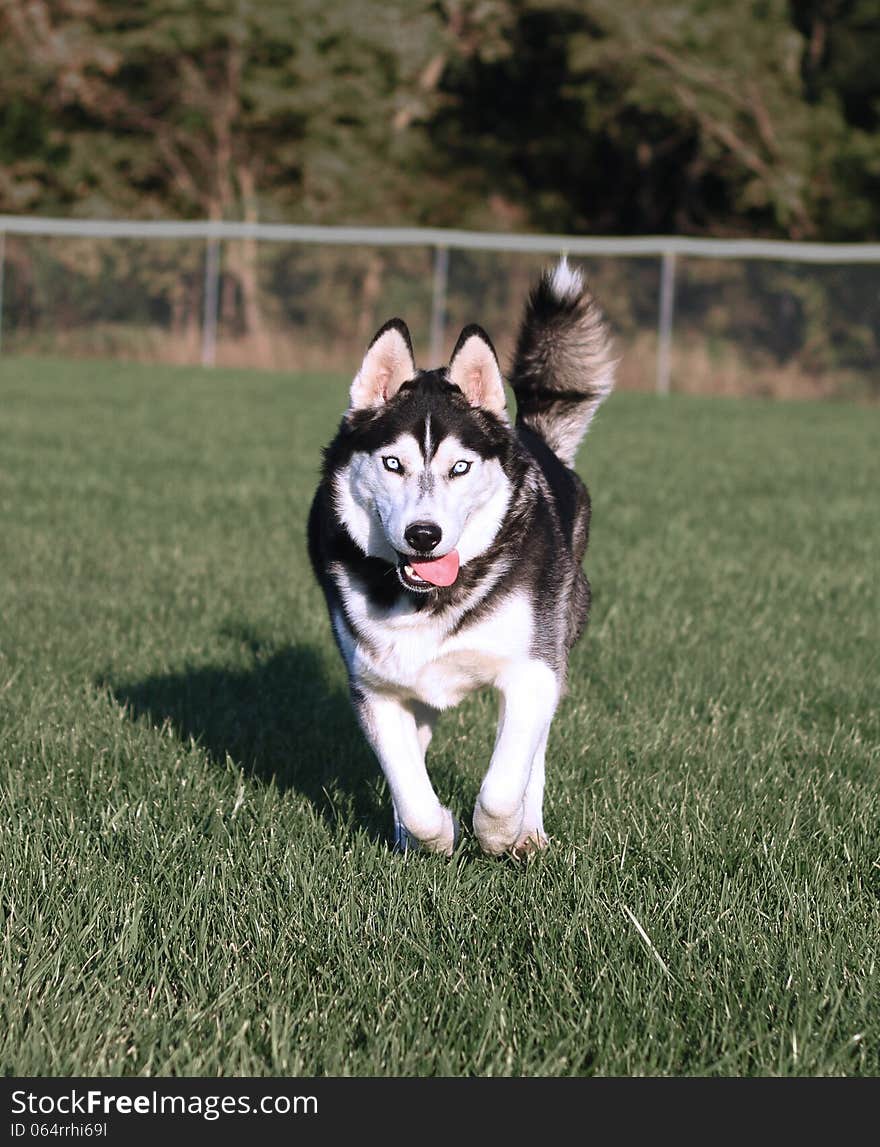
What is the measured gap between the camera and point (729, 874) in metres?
3.73

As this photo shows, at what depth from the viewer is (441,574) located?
3.78 metres

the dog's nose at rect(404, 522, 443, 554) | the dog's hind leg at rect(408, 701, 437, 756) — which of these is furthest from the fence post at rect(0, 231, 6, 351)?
the dog's nose at rect(404, 522, 443, 554)

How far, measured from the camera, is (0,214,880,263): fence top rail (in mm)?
25344

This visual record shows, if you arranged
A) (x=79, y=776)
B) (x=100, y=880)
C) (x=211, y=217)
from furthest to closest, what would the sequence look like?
1. (x=211, y=217)
2. (x=79, y=776)
3. (x=100, y=880)

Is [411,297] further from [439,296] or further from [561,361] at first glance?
[561,361]

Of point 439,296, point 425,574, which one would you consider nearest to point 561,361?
point 425,574

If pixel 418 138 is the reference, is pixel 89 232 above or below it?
below

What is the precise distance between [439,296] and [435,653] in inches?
913

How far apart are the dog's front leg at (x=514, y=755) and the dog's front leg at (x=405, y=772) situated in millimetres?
111

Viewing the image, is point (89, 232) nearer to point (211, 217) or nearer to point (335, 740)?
point (211, 217)

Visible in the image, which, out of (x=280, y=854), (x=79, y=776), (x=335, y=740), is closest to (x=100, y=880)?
(x=280, y=854)

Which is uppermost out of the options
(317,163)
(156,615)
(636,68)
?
(636,68)

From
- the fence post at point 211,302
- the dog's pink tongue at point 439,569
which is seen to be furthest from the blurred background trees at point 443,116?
the dog's pink tongue at point 439,569

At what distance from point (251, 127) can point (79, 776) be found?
97.9 feet
